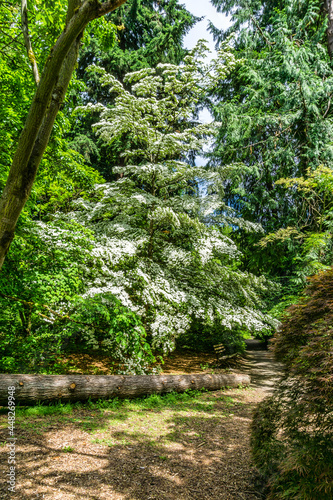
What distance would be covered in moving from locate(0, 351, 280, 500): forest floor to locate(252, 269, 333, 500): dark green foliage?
0.97 ft

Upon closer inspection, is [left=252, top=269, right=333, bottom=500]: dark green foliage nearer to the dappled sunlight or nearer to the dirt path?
the dappled sunlight

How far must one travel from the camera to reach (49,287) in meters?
3.95

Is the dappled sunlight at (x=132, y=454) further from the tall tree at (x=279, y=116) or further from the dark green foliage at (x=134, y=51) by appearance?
the dark green foliage at (x=134, y=51)

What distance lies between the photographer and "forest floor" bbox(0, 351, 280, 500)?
7.84 ft

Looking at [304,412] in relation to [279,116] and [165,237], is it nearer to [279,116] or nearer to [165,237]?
[165,237]

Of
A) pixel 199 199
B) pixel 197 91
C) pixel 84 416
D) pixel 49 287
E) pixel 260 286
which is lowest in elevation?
pixel 84 416

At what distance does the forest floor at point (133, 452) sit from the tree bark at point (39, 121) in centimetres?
225

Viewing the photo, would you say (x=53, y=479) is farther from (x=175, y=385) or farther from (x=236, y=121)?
(x=236, y=121)

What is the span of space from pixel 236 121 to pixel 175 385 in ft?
24.7

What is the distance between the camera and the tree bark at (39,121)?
1288mm

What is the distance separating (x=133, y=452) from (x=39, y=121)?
3.28 meters

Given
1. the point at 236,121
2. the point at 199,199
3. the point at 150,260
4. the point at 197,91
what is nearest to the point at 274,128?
the point at 236,121

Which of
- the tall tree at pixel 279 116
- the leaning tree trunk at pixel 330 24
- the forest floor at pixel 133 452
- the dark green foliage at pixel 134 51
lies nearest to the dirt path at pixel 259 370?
the forest floor at pixel 133 452

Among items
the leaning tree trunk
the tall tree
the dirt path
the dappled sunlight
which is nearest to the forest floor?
the dappled sunlight
